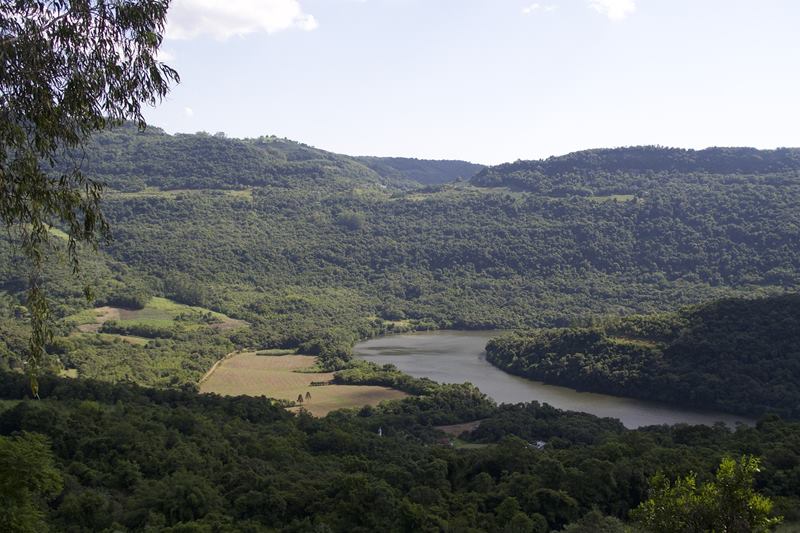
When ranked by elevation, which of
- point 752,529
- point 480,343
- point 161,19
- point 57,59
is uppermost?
point 161,19

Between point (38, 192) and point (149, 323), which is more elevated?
point (38, 192)

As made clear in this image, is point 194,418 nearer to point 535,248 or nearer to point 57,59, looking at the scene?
point 57,59

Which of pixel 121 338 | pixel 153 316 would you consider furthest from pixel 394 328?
pixel 121 338

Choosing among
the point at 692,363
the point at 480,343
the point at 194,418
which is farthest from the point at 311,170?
the point at 194,418

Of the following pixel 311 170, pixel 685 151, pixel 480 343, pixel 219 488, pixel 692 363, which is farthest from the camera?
pixel 311 170

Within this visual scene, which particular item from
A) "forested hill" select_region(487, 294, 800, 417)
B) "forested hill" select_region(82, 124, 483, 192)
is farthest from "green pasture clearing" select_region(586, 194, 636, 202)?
"forested hill" select_region(487, 294, 800, 417)

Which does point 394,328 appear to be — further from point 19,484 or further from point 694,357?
point 19,484
